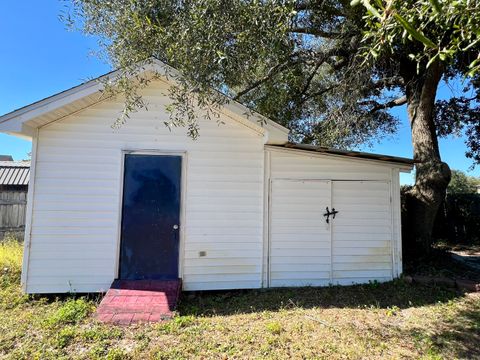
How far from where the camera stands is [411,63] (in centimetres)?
812

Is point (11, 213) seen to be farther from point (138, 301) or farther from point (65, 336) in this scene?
point (65, 336)

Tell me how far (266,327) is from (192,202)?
2511mm

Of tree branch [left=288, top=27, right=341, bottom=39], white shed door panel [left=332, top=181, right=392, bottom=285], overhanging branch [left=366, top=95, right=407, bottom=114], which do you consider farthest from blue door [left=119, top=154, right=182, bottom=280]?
overhanging branch [left=366, top=95, right=407, bottom=114]

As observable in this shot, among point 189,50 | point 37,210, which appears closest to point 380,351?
point 189,50

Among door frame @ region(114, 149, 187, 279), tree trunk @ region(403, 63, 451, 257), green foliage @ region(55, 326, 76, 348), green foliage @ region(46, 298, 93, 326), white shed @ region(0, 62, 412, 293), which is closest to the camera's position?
green foliage @ region(55, 326, 76, 348)

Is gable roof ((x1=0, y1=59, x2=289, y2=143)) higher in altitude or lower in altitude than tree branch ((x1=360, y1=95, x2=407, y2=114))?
lower

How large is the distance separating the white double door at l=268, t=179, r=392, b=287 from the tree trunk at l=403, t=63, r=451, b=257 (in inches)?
72.7

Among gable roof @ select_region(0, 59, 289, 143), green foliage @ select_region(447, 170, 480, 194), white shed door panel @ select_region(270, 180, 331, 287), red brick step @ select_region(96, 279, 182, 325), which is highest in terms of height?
green foliage @ select_region(447, 170, 480, 194)

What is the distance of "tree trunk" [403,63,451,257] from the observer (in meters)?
7.29

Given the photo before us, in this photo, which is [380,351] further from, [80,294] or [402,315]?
[80,294]

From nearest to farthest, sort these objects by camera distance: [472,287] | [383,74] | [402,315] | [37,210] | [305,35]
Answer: [402,315] → [37,210] → [472,287] → [305,35] → [383,74]

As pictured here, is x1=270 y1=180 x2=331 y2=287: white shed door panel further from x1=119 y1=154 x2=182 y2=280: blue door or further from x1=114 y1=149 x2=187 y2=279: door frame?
x1=119 y1=154 x2=182 y2=280: blue door

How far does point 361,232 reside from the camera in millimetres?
6148

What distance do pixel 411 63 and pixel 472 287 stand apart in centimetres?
559
